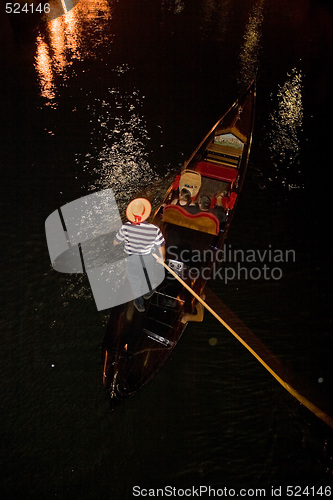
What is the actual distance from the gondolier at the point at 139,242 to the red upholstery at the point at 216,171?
2.68 m

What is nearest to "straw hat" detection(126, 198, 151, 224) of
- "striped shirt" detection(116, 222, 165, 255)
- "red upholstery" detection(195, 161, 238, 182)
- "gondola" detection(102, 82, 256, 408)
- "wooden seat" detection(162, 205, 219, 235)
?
"striped shirt" detection(116, 222, 165, 255)

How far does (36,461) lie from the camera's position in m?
4.23

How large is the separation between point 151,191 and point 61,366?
14.3 feet

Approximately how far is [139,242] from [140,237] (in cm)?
8

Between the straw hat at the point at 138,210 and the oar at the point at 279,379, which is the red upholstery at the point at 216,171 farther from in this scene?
the straw hat at the point at 138,210

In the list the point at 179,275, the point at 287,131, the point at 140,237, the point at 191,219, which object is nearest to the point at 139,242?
the point at 140,237

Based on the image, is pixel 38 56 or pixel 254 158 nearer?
pixel 254 158

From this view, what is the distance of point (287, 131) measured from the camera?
10180 millimetres

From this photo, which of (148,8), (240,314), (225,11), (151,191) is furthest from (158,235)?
(225,11)

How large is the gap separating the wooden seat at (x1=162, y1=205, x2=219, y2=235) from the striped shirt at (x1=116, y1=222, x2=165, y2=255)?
1.24m

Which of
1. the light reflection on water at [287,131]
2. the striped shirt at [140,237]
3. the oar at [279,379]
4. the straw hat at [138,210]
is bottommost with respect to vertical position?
the oar at [279,379]

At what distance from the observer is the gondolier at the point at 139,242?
4.45m

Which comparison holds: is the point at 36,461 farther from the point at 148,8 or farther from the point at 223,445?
the point at 148,8

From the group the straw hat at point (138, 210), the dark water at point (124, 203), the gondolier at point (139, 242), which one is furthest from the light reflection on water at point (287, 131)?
the straw hat at point (138, 210)
